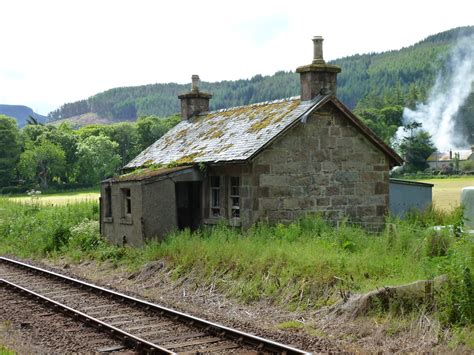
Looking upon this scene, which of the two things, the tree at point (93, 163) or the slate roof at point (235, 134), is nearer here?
the slate roof at point (235, 134)

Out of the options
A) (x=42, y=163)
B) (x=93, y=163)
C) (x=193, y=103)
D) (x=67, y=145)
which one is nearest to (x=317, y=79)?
(x=193, y=103)

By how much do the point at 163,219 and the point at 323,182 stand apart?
470 centimetres

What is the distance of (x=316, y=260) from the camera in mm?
12836

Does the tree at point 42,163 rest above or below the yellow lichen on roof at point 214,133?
below

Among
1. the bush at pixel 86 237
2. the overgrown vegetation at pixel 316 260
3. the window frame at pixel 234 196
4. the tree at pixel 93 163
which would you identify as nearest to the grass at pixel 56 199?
the bush at pixel 86 237

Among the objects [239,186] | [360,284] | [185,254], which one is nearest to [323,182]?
[239,186]

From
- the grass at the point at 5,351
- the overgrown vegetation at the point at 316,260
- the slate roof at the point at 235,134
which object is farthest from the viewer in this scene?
the slate roof at the point at 235,134

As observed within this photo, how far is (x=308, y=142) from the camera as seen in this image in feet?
62.8

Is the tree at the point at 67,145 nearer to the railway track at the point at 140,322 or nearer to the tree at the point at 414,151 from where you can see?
the tree at the point at 414,151

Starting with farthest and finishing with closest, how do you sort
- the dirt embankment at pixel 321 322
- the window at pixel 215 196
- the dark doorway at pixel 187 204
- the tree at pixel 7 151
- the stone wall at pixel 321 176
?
Answer: the tree at pixel 7 151 → the dark doorway at pixel 187 204 → the window at pixel 215 196 → the stone wall at pixel 321 176 → the dirt embankment at pixel 321 322

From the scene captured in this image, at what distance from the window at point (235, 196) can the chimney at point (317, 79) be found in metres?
3.26

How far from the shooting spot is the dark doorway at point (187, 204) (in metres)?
21.4

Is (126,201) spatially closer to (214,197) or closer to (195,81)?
(214,197)

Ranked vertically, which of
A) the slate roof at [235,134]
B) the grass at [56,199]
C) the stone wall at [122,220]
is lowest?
the grass at [56,199]
